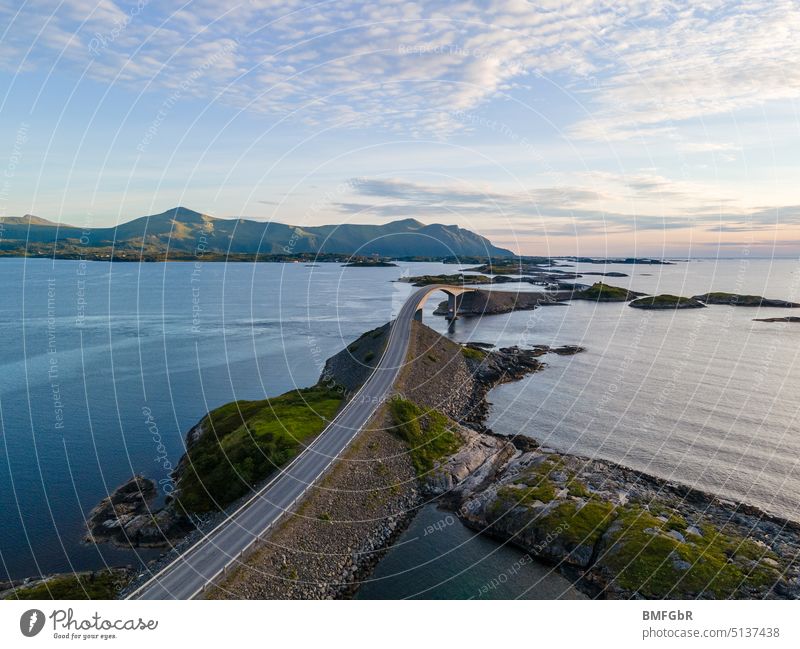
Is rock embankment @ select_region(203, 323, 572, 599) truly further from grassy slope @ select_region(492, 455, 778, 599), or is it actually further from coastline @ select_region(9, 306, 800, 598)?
grassy slope @ select_region(492, 455, 778, 599)

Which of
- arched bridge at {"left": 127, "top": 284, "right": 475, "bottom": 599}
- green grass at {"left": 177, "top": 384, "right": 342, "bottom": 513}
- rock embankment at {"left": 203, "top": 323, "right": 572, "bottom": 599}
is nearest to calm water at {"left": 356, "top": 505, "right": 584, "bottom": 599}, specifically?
rock embankment at {"left": 203, "top": 323, "right": 572, "bottom": 599}

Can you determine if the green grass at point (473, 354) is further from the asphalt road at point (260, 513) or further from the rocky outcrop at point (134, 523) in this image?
the rocky outcrop at point (134, 523)

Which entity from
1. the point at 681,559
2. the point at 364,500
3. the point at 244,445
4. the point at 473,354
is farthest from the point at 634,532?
the point at 473,354

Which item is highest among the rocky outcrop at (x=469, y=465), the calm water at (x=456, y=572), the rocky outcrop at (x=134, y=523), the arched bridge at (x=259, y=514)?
the arched bridge at (x=259, y=514)

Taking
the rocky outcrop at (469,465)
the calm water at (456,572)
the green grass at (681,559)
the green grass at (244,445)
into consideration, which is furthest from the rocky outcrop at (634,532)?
the green grass at (244,445)

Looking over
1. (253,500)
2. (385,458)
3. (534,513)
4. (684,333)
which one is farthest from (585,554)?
(684,333)
